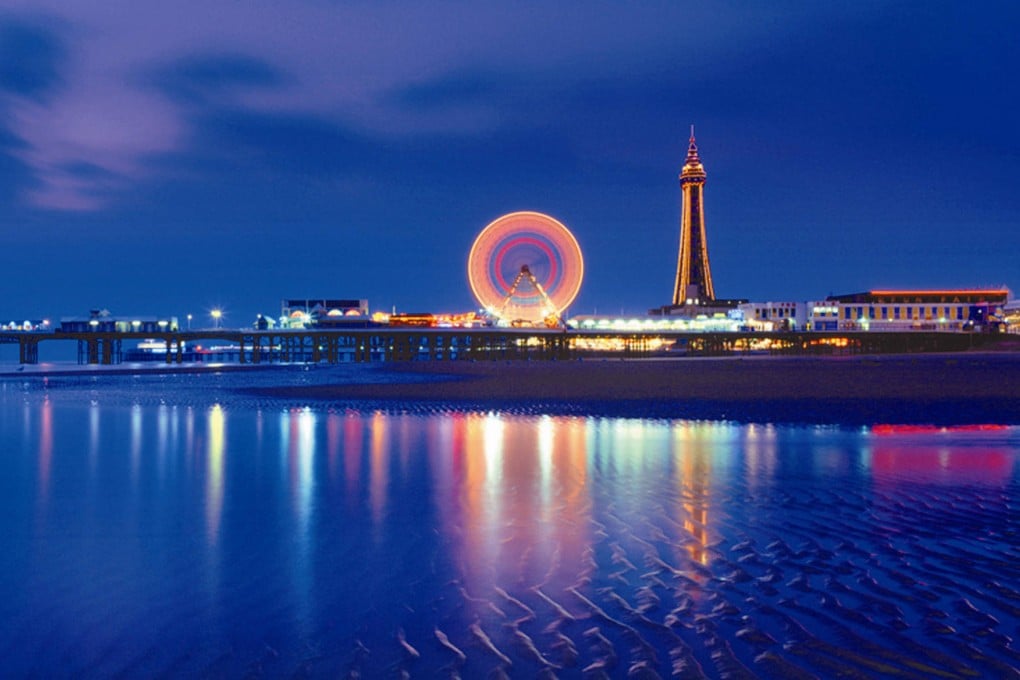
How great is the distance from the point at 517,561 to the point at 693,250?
161 metres

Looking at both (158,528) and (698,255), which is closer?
(158,528)

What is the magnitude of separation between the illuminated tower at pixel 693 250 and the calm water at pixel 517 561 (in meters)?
149

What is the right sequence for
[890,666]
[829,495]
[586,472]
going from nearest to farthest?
[890,666]
[829,495]
[586,472]

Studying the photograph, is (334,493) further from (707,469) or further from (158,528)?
(707,469)

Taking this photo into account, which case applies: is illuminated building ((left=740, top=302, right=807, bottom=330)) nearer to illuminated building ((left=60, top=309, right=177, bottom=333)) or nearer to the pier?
the pier

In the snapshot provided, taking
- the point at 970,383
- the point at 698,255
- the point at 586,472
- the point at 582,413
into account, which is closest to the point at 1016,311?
the point at 698,255

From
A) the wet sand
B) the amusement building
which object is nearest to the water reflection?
the wet sand

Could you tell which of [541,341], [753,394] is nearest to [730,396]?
Result: [753,394]

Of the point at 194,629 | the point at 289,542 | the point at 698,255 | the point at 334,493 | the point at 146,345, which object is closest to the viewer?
the point at 194,629

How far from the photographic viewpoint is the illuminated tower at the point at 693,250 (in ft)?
523

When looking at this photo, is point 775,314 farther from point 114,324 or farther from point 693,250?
point 114,324

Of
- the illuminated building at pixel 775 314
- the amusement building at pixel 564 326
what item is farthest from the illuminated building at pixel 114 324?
the illuminated building at pixel 775 314

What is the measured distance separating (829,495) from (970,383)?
24.6 m

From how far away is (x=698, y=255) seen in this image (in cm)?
16175
